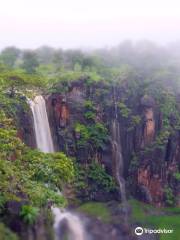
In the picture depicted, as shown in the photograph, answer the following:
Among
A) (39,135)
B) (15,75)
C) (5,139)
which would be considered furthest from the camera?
(39,135)

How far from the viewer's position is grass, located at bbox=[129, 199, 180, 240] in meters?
32.7

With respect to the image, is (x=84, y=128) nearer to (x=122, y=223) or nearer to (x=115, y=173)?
(x=115, y=173)

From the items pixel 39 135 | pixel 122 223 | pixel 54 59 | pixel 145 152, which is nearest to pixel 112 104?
pixel 145 152

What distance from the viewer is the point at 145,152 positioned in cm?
3750

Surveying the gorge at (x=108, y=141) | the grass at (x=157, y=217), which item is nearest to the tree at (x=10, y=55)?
the gorge at (x=108, y=141)

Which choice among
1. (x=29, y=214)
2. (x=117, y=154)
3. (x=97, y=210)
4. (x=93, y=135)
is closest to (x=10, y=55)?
(x=93, y=135)

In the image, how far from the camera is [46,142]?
33531mm

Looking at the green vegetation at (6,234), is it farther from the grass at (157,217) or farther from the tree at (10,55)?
the tree at (10,55)

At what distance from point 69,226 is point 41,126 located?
738cm

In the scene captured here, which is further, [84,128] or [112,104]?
[112,104]

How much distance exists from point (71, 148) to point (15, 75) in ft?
25.2

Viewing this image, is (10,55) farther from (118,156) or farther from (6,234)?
(6,234)

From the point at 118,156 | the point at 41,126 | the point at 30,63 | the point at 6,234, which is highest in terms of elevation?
the point at 30,63

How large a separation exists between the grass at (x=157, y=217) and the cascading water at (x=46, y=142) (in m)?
4.86
